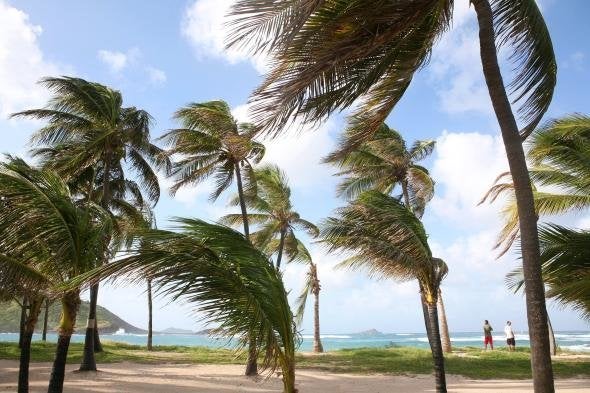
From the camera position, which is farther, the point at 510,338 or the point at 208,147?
the point at 510,338

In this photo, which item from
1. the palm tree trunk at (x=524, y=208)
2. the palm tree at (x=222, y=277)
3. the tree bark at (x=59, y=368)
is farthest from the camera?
the tree bark at (x=59, y=368)

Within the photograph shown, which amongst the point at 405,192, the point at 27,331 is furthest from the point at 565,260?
the point at 405,192

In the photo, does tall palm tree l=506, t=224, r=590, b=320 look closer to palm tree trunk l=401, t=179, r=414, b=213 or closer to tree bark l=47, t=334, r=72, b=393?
tree bark l=47, t=334, r=72, b=393

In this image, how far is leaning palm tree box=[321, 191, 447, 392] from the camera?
10016 millimetres

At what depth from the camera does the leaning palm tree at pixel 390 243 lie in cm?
1002

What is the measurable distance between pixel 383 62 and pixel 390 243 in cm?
453

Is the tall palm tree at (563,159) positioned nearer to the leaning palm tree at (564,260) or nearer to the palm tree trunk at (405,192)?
the leaning palm tree at (564,260)

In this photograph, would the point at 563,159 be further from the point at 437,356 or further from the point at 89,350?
the point at 89,350

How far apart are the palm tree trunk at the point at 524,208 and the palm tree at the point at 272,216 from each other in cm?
1437

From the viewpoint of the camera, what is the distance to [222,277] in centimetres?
471

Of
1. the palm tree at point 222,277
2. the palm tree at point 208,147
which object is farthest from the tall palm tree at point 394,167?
the palm tree at point 222,277

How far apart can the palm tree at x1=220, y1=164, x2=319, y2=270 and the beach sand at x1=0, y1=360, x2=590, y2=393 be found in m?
5.71

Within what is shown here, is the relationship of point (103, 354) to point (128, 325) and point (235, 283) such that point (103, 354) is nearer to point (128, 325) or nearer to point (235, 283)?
point (235, 283)

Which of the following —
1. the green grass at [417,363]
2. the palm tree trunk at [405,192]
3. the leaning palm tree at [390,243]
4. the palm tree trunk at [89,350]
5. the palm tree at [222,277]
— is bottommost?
the green grass at [417,363]
